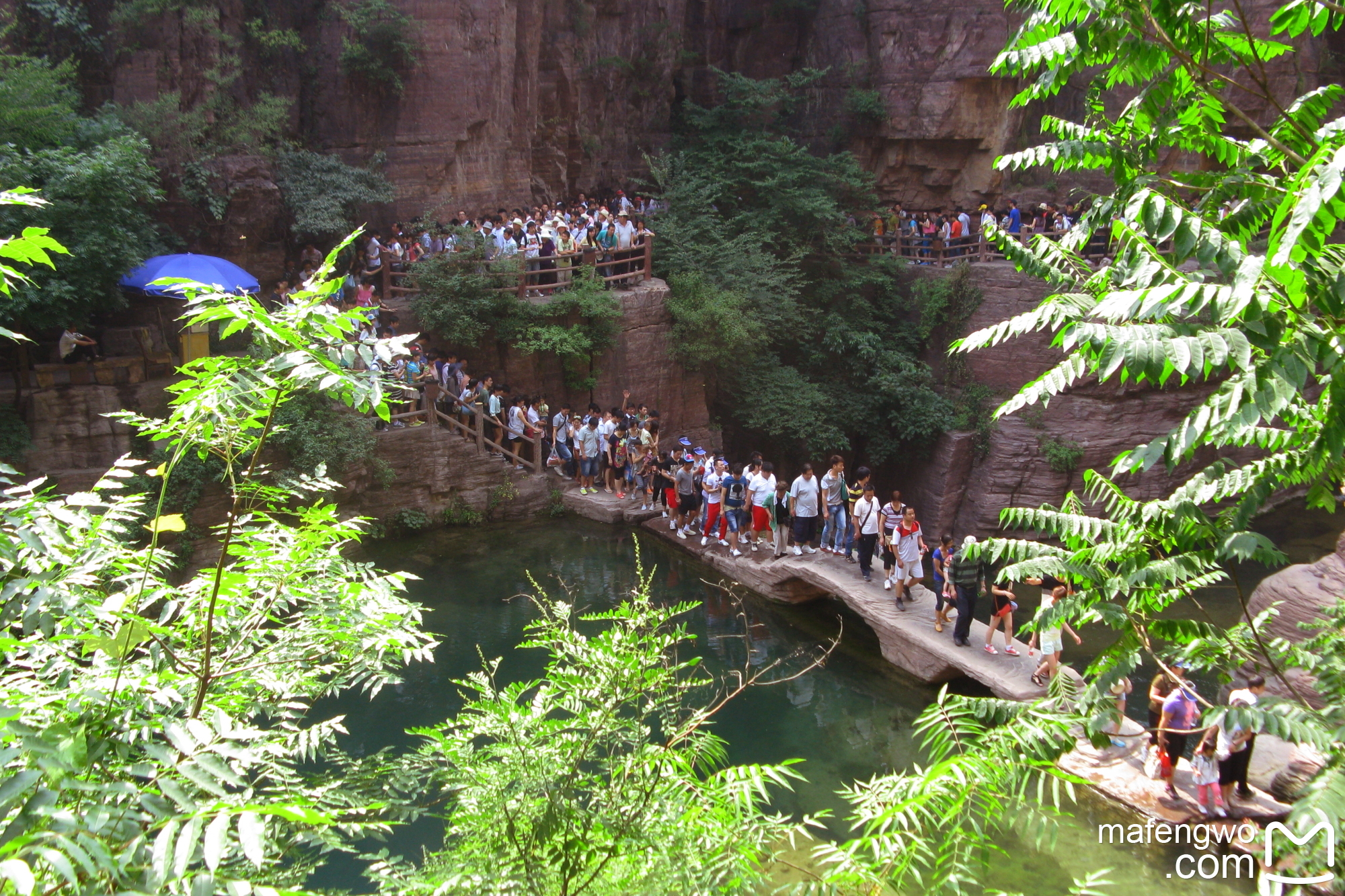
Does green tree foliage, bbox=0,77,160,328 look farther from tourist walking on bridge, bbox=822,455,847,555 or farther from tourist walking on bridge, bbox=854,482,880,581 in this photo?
tourist walking on bridge, bbox=854,482,880,581

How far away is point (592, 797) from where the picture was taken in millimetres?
3686

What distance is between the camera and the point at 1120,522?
3.79 m

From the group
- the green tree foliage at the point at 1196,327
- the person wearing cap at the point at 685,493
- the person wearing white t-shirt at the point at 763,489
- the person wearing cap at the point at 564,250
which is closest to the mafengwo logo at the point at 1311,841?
the green tree foliage at the point at 1196,327

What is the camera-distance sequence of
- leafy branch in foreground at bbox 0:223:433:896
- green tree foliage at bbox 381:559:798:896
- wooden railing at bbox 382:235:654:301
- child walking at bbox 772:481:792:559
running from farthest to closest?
wooden railing at bbox 382:235:654:301
child walking at bbox 772:481:792:559
green tree foliage at bbox 381:559:798:896
leafy branch in foreground at bbox 0:223:433:896

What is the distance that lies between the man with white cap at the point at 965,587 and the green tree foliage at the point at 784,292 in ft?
29.0

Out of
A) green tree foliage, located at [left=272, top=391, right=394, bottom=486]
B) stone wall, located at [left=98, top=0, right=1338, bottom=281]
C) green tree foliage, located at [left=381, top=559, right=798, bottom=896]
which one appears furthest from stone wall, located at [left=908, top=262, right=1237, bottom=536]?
green tree foliage, located at [left=381, top=559, right=798, bottom=896]

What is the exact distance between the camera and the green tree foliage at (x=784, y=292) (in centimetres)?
1828

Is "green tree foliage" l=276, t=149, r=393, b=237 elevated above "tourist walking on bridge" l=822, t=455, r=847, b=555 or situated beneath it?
elevated above

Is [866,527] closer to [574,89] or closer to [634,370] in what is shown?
[634,370]

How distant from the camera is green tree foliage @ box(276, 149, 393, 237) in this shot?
1605cm

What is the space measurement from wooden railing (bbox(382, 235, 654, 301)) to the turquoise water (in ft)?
14.5

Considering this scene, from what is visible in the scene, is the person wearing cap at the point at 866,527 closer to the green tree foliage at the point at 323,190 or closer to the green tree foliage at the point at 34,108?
the green tree foliage at the point at 323,190

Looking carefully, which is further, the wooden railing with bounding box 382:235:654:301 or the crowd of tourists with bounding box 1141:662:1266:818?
the wooden railing with bounding box 382:235:654:301

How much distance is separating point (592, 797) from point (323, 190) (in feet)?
50.7
